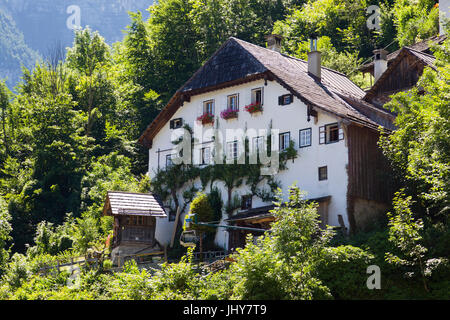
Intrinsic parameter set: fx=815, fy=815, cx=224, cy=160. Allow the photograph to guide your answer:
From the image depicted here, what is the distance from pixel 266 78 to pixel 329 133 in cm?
514

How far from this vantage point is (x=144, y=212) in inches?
1772

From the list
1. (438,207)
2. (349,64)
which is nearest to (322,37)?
(349,64)

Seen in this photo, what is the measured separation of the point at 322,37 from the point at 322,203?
28.5m

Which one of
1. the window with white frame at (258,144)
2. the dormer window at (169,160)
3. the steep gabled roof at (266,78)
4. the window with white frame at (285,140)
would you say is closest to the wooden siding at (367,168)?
the steep gabled roof at (266,78)

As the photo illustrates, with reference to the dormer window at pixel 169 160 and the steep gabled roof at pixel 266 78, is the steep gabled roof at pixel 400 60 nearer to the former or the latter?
the steep gabled roof at pixel 266 78

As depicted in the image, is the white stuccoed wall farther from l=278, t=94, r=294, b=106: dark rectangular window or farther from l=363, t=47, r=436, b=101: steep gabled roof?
l=363, t=47, r=436, b=101: steep gabled roof

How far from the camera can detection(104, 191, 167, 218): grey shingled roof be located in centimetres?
4447

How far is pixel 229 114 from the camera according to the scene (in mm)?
44938

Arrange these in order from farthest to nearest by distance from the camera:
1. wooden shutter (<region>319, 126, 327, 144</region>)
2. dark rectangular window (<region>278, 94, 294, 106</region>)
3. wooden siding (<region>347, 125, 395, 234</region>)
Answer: dark rectangular window (<region>278, 94, 294, 106</region>) → wooden shutter (<region>319, 126, 327, 144</region>) → wooden siding (<region>347, 125, 395, 234</region>)

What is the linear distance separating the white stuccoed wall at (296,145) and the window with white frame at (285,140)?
0.26 m

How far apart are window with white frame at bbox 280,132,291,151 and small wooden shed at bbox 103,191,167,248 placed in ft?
26.3

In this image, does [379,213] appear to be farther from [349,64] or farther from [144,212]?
[349,64]

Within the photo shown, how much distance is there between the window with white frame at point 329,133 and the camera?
40.2 metres

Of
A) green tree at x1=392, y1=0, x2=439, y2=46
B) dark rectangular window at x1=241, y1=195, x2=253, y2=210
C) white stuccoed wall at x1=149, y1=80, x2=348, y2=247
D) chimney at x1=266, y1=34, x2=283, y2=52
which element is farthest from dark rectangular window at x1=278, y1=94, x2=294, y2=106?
green tree at x1=392, y1=0, x2=439, y2=46
